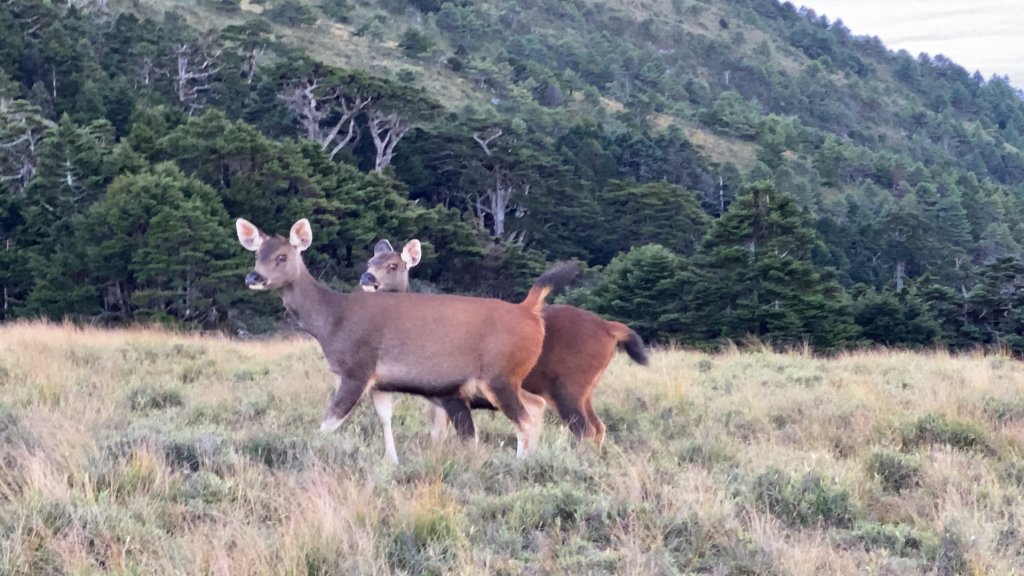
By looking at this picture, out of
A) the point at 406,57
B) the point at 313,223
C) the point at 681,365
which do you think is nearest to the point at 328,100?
the point at 313,223

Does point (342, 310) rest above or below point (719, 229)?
above

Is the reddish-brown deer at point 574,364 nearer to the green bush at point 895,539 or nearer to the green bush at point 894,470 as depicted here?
the green bush at point 894,470

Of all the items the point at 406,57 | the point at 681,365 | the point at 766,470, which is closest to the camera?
the point at 766,470

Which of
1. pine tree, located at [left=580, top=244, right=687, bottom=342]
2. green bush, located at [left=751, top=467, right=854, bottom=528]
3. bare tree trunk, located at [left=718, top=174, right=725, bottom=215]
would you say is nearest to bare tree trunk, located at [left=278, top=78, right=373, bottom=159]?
pine tree, located at [left=580, top=244, right=687, bottom=342]

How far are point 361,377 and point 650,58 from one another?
10992 cm

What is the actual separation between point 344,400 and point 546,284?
1.89 metres

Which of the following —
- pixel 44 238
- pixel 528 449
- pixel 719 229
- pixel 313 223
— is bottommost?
pixel 44 238

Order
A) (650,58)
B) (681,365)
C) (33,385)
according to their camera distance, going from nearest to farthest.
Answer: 1. (33,385)
2. (681,365)
3. (650,58)

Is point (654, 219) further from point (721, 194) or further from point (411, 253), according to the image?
point (411, 253)

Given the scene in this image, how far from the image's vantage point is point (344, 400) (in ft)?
24.8

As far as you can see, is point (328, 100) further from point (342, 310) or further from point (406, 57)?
point (342, 310)

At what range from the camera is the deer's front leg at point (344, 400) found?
7.53 metres

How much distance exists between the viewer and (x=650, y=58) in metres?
114

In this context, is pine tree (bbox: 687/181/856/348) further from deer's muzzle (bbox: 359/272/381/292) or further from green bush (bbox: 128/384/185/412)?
green bush (bbox: 128/384/185/412)
